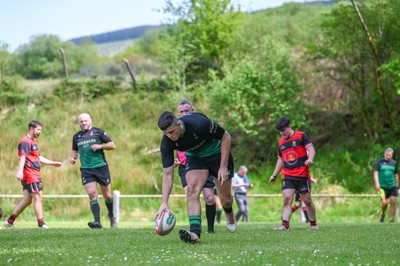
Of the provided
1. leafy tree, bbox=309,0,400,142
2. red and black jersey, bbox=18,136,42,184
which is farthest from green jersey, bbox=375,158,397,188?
leafy tree, bbox=309,0,400,142

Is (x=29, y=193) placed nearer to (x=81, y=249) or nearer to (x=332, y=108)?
(x=81, y=249)

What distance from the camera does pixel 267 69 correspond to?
33.7 metres

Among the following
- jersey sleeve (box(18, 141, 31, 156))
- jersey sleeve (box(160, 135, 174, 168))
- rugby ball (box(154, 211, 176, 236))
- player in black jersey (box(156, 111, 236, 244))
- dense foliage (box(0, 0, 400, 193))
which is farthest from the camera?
dense foliage (box(0, 0, 400, 193))

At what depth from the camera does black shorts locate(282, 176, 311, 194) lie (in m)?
12.8

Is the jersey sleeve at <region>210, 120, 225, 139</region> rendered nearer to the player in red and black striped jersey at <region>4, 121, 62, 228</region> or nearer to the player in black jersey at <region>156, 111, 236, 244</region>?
the player in black jersey at <region>156, 111, 236, 244</region>

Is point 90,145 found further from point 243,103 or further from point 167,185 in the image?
point 243,103

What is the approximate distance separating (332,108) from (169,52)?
35.3ft

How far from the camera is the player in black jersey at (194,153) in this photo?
8.64 m

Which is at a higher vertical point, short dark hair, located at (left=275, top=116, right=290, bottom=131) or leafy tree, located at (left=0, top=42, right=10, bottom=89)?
leafy tree, located at (left=0, top=42, right=10, bottom=89)

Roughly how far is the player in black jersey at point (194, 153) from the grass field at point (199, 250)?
0.49m

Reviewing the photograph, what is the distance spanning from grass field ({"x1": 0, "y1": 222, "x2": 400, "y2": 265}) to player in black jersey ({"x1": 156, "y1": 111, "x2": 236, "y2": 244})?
0.49 metres

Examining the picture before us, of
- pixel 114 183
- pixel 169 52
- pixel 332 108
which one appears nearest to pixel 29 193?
pixel 114 183

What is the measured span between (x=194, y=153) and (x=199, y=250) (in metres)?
1.96

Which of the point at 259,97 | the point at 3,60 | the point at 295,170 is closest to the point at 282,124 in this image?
the point at 295,170
